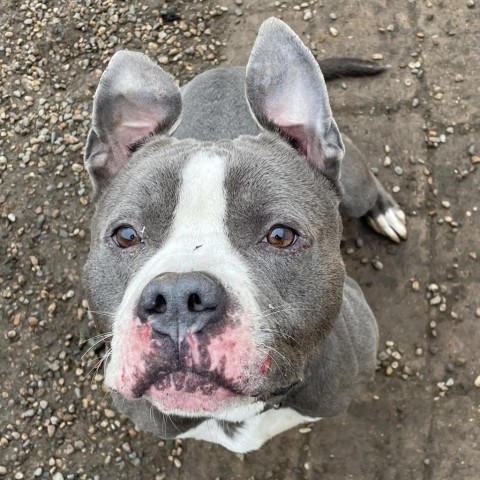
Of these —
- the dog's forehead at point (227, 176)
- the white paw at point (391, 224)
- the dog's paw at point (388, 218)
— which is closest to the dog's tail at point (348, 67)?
the dog's paw at point (388, 218)

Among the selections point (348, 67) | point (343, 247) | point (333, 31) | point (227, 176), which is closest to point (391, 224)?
point (343, 247)

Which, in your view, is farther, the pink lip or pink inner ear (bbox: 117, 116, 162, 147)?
pink inner ear (bbox: 117, 116, 162, 147)

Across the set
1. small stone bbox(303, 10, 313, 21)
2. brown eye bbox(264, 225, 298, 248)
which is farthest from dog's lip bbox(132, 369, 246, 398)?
small stone bbox(303, 10, 313, 21)

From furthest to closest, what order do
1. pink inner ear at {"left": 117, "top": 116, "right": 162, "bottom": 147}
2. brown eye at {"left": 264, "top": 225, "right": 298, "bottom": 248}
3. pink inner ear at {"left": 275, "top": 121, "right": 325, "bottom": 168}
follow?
pink inner ear at {"left": 117, "top": 116, "right": 162, "bottom": 147}, pink inner ear at {"left": 275, "top": 121, "right": 325, "bottom": 168}, brown eye at {"left": 264, "top": 225, "right": 298, "bottom": 248}

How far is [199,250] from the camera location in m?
2.44

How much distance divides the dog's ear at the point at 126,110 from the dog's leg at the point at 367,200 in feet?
4.32

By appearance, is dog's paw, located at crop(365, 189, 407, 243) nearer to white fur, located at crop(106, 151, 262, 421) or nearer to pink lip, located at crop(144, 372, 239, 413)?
white fur, located at crop(106, 151, 262, 421)

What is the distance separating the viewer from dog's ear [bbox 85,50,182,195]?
312 centimetres

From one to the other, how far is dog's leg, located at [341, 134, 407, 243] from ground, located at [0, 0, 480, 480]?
155 millimetres

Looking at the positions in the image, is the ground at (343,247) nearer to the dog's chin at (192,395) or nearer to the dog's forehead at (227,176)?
the dog's forehead at (227,176)

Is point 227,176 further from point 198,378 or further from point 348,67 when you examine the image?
point 348,67

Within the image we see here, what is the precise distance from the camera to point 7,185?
213 inches

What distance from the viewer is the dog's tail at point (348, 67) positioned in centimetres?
493

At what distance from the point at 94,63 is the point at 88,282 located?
3325 millimetres
